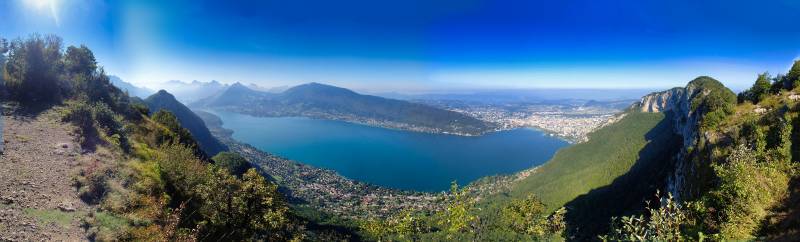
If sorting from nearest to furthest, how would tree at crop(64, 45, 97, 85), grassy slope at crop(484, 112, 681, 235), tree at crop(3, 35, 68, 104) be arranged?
tree at crop(3, 35, 68, 104) < tree at crop(64, 45, 97, 85) < grassy slope at crop(484, 112, 681, 235)

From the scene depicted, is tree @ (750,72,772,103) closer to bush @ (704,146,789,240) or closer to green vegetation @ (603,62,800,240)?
green vegetation @ (603,62,800,240)

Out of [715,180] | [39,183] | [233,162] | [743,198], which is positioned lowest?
[233,162]

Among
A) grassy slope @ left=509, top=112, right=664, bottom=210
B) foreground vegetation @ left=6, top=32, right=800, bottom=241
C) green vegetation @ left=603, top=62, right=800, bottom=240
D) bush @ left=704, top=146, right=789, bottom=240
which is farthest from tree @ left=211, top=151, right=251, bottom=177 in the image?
bush @ left=704, top=146, right=789, bottom=240

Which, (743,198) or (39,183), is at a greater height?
(743,198)

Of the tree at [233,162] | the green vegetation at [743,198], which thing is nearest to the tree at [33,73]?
the green vegetation at [743,198]

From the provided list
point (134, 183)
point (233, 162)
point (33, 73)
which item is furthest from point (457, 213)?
point (233, 162)

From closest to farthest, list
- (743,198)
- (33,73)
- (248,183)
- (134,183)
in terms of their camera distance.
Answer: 1. (743,198)
2. (248,183)
3. (134,183)
4. (33,73)

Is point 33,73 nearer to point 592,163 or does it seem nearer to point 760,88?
point 760,88

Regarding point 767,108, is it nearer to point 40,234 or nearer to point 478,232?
point 478,232

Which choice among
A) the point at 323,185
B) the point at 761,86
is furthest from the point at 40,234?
the point at 323,185
